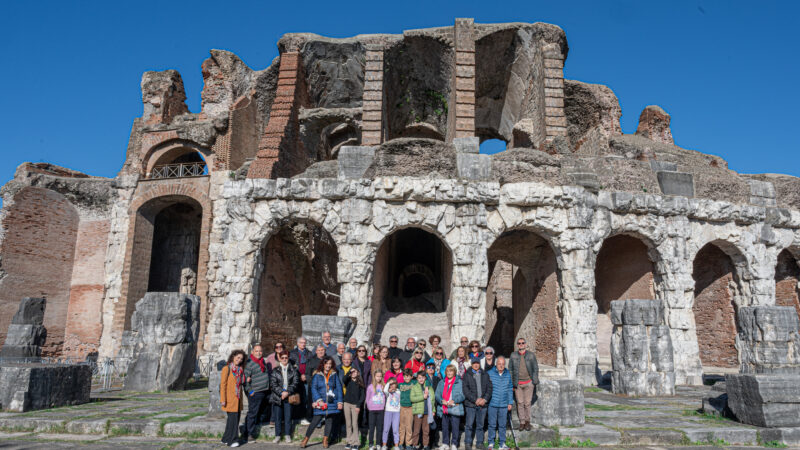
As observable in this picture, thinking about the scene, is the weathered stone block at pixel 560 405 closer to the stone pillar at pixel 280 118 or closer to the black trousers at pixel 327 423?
the black trousers at pixel 327 423

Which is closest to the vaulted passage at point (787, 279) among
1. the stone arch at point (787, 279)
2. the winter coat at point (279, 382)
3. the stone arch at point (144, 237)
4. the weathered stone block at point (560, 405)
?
the stone arch at point (787, 279)

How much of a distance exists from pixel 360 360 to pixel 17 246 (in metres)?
16.4

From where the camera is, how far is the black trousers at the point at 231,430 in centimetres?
571

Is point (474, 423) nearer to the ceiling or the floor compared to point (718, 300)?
nearer to the floor

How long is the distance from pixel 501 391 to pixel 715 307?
35.8 feet

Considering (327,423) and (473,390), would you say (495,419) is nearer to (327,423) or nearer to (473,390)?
(473,390)

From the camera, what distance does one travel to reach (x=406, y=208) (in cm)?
1163

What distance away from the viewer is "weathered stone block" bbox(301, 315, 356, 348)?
298 inches

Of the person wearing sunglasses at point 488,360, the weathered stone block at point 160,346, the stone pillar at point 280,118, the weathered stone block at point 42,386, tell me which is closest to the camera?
the person wearing sunglasses at point 488,360

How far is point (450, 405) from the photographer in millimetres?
5785

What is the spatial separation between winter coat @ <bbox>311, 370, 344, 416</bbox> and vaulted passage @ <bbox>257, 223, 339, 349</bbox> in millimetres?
6741

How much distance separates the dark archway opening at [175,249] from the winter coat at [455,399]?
1590 cm

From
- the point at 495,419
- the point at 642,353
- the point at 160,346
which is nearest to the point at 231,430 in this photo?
the point at 495,419

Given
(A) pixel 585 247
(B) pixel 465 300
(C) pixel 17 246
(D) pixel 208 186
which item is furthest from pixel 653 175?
(C) pixel 17 246
